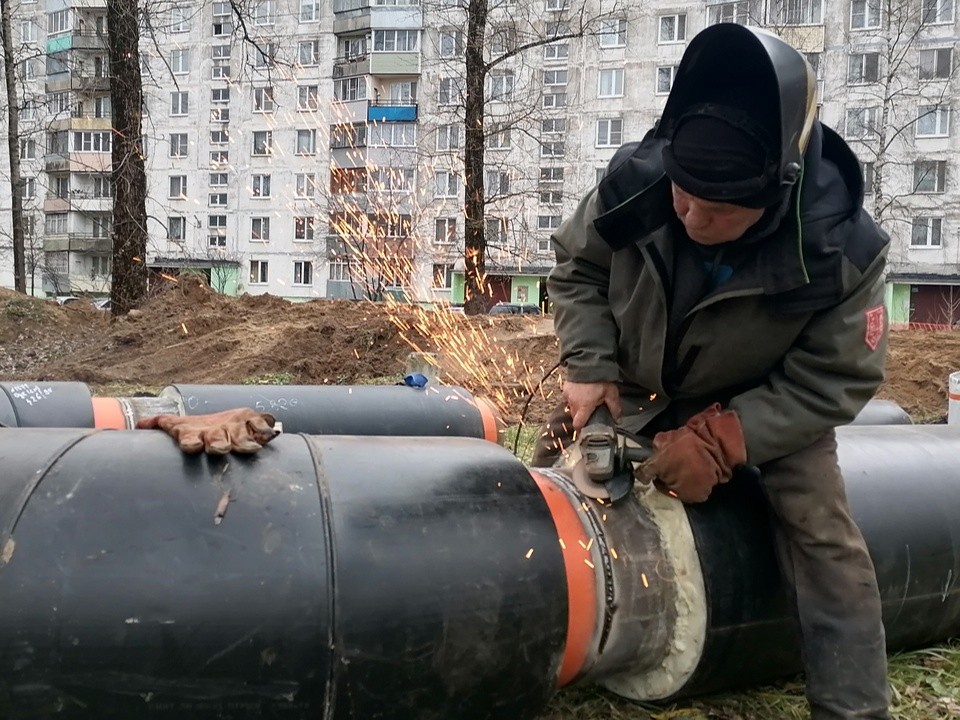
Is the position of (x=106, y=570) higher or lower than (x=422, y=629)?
higher

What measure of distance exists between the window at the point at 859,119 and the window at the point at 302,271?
26.3 m

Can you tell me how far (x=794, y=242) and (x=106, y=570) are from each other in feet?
6.52

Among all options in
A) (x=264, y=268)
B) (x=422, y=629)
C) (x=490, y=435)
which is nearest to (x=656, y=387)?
(x=422, y=629)

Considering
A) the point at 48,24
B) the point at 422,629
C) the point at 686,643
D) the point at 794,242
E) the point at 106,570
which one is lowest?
the point at 686,643

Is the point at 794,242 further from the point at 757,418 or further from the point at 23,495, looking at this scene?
the point at 23,495

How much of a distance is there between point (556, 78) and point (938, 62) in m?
16.5

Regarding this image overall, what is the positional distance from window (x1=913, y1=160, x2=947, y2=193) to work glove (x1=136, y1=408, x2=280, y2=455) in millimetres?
39932

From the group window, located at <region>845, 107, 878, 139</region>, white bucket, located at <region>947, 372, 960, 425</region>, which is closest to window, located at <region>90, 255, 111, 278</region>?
window, located at <region>845, 107, 878, 139</region>

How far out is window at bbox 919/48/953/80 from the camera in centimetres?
3778

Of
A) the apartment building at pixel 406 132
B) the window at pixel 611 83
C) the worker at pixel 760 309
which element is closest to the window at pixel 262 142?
the apartment building at pixel 406 132

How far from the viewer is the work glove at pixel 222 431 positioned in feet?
8.08

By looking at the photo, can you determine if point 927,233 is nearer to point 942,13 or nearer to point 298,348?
point 942,13

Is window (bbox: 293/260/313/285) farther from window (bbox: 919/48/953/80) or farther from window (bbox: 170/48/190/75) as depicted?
window (bbox: 919/48/953/80)

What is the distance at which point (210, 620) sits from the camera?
2.18 m
